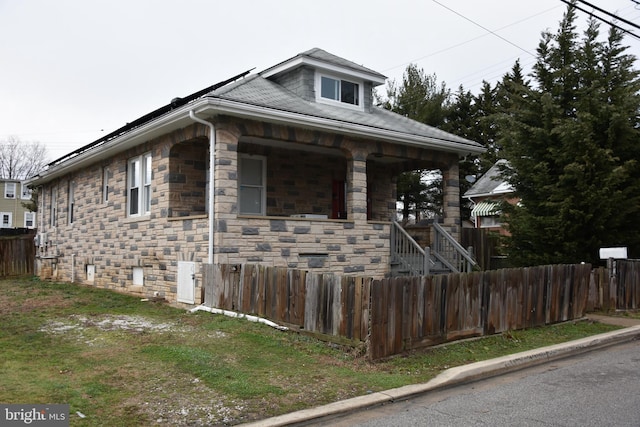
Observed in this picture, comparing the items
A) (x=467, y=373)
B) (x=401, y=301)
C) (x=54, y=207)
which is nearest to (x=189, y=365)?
(x=401, y=301)

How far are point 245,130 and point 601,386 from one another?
26.2 ft

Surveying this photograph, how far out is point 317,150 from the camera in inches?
583

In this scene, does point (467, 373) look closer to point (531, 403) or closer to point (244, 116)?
point (531, 403)

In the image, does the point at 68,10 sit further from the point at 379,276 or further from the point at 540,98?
the point at 540,98

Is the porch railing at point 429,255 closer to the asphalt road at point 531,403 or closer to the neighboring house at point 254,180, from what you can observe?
the neighboring house at point 254,180

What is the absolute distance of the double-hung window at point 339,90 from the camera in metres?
14.8

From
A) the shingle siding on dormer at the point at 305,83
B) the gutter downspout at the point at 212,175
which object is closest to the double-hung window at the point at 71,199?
the shingle siding on dormer at the point at 305,83

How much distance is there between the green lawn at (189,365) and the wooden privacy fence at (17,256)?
12155 millimetres

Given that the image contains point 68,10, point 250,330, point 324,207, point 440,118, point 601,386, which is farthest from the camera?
point 440,118

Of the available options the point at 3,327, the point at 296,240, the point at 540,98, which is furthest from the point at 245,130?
the point at 540,98

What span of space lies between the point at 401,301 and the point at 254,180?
25.6 feet

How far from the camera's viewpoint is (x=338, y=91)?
15.1m

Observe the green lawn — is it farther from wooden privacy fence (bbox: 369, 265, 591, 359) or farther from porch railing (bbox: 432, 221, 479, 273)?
porch railing (bbox: 432, 221, 479, 273)

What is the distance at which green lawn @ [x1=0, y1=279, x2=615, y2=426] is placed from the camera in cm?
511
